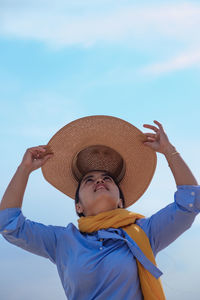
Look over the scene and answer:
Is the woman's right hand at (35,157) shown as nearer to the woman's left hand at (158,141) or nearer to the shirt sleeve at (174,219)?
the woman's left hand at (158,141)

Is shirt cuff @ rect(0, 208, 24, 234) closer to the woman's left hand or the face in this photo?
the face

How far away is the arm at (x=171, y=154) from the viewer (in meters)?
3.02

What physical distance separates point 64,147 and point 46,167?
0.96 ft

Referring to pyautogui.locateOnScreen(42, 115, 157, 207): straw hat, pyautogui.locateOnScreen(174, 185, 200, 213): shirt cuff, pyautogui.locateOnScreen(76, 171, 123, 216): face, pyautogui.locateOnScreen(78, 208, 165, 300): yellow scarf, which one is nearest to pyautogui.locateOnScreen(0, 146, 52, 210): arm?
pyautogui.locateOnScreen(42, 115, 157, 207): straw hat

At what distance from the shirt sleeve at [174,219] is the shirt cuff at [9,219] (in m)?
1.04

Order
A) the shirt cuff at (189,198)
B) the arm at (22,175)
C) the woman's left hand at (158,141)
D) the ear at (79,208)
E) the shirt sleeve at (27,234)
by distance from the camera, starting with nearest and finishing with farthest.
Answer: the shirt cuff at (189,198) < the shirt sleeve at (27,234) < the arm at (22,175) < the woman's left hand at (158,141) < the ear at (79,208)

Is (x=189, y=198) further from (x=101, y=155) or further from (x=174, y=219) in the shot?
(x=101, y=155)

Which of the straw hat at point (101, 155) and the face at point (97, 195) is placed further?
the straw hat at point (101, 155)

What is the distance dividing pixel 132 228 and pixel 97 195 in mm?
431

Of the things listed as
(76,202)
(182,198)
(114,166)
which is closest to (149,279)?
(182,198)

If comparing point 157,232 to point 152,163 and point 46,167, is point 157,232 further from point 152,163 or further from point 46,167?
point 46,167

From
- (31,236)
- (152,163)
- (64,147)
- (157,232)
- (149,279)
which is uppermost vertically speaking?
(64,147)

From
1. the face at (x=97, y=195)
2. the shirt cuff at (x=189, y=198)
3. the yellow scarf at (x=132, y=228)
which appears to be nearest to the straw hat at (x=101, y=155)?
the face at (x=97, y=195)

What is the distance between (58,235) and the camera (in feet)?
10.5
